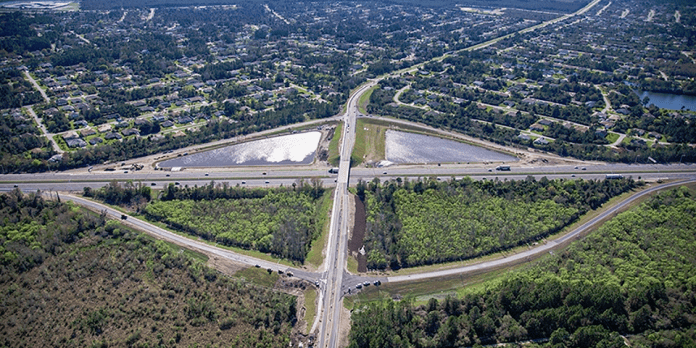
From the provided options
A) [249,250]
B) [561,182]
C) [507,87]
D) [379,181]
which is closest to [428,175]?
[379,181]

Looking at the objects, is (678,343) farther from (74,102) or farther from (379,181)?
(74,102)

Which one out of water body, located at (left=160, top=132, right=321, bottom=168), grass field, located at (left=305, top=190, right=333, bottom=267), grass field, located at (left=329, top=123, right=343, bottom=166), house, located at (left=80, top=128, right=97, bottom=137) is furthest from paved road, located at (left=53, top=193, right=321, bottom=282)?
grass field, located at (left=329, top=123, right=343, bottom=166)

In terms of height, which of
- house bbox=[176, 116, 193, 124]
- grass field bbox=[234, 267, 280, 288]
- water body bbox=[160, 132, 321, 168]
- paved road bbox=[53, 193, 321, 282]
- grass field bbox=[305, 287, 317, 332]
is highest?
house bbox=[176, 116, 193, 124]

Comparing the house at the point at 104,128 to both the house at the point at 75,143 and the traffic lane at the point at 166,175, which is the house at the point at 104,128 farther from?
the traffic lane at the point at 166,175

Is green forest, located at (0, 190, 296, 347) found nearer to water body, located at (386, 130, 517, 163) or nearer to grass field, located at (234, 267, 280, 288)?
grass field, located at (234, 267, 280, 288)

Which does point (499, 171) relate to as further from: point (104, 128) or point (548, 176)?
point (104, 128)
